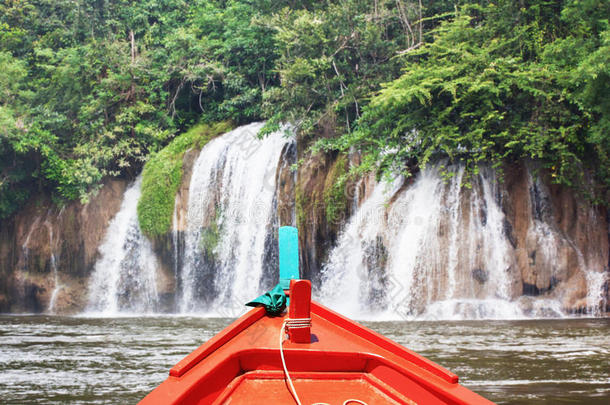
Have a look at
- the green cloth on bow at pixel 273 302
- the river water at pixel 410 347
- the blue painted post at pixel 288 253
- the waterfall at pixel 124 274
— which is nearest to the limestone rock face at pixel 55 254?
the waterfall at pixel 124 274

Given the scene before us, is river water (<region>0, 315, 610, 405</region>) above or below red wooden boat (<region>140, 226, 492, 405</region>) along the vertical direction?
below

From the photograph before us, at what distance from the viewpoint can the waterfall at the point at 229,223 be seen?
13.0 metres

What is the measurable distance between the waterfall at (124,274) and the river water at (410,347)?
4050mm

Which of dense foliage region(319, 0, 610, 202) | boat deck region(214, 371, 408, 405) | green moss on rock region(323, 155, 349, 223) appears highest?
dense foliage region(319, 0, 610, 202)

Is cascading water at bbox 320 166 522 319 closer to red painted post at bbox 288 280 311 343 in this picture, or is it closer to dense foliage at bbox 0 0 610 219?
dense foliage at bbox 0 0 610 219

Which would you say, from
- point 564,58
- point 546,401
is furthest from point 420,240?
point 546,401

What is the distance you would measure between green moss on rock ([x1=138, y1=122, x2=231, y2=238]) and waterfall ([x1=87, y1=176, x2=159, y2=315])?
43cm

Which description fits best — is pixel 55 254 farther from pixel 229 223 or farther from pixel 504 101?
pixel 504 101

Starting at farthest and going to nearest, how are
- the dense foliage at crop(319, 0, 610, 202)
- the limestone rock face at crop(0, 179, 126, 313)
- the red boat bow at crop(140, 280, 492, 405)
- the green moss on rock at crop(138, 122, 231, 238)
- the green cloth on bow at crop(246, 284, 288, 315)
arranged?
the limestone rock face at crop(0, 179, 126, 313)
the green moss on rock at crop(138, 122, 231, 238)
the dense foliage at crop(319, 0, 610, 202)
the green cloth on bow at crop(246, 284, 288, 315)
the red boat bow at crop(140, 280, 492, 405)

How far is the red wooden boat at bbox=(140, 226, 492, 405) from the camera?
2.45 m

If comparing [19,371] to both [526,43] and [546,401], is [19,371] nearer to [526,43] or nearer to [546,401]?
[546,401]

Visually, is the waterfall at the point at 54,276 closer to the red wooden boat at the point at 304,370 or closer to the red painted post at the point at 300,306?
the red wooden boat at the point at 304,370

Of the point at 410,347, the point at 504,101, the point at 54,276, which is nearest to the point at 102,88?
the point at 54,276

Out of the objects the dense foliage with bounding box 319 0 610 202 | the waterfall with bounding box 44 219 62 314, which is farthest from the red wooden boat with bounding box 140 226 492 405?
the waterfall with bounding box 44 219 62 314
